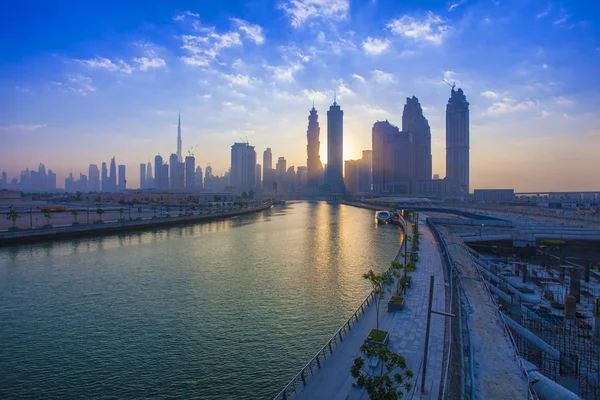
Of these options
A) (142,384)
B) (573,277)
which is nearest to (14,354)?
(142,384)

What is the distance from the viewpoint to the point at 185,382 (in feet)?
40.8

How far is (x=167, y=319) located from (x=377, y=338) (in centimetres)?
1146

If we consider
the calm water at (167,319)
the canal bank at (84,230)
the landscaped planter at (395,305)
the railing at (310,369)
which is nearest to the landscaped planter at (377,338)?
the railing at (310,369)

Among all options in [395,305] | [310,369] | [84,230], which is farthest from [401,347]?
[84,230]

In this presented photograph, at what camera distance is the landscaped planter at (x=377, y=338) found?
12.5m

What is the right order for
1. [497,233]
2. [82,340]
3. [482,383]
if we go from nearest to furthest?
[482,383], [82,340], [497,233]

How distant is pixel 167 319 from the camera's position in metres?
18.1

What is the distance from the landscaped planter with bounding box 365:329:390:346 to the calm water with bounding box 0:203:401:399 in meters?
2.98

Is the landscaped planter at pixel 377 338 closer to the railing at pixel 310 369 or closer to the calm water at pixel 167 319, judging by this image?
the railing at pixel 310 369

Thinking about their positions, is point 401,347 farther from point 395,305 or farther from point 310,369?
point 395,305

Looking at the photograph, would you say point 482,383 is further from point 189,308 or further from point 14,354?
point 14,354

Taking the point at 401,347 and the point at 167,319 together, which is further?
the point at 167,319

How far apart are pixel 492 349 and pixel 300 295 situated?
37.9 ft

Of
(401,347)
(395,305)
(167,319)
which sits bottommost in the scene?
(167,319)
